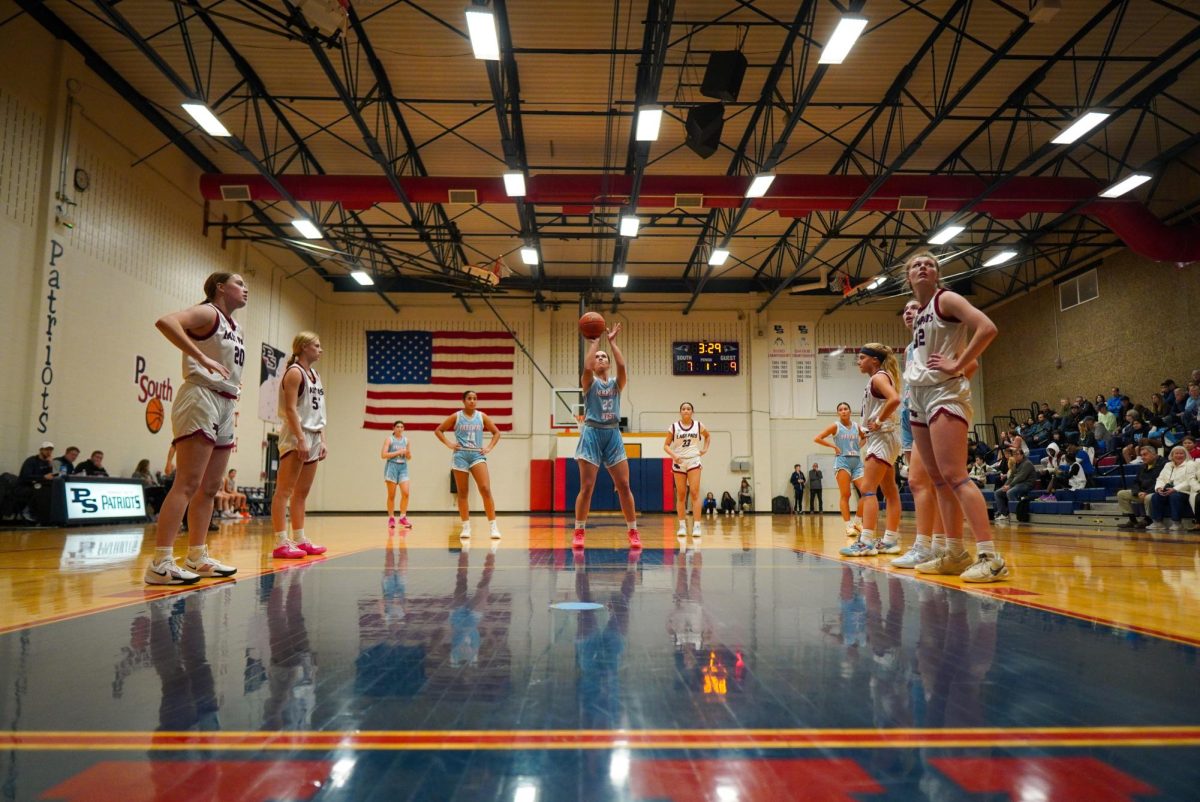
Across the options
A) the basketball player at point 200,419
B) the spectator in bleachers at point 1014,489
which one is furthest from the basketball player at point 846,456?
the basketball player at point 200,419

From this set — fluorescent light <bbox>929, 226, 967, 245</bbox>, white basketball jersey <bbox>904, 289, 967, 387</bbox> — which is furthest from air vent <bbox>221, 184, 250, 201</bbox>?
fluorescent light <bbox>929, 226, 967, 245</bbox>

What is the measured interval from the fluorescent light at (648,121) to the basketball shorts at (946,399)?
713 centimetres

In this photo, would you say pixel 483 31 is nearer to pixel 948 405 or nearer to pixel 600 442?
pixel 600 442

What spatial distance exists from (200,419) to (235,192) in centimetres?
1208

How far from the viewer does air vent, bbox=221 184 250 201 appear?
14.2 m

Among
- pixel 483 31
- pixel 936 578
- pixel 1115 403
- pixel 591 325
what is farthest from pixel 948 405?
pixel 1115 403

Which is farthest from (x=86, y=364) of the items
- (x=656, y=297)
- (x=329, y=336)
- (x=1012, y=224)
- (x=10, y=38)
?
(x=1012, y=224)

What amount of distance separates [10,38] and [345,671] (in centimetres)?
1312

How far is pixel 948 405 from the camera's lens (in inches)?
172

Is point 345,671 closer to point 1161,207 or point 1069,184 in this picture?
point 1069,184

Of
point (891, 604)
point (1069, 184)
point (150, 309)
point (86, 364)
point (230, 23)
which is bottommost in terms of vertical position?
point (891, 604)

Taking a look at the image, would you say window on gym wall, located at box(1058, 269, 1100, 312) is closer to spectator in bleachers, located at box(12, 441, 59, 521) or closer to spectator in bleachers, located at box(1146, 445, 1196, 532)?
spectator in bleachers, located at box(1146, 445, 1196, 532)

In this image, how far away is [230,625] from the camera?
2838mm

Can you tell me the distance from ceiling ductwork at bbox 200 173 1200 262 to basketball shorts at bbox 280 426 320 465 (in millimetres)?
9228
